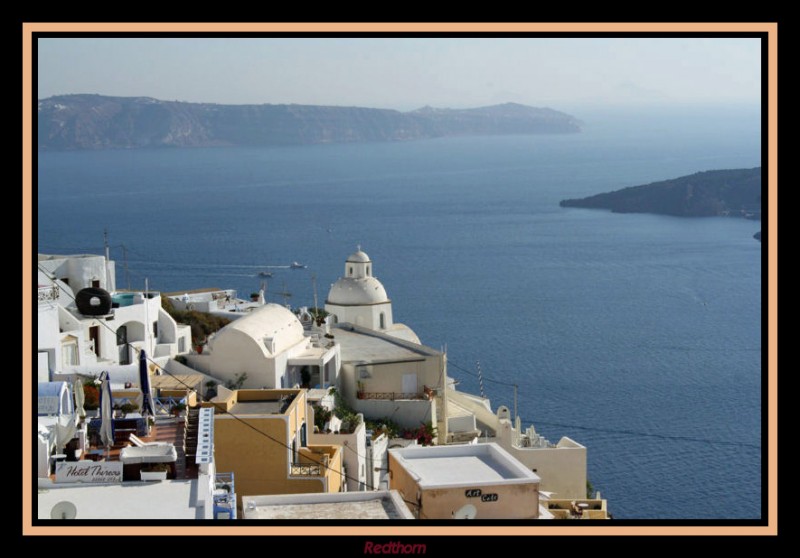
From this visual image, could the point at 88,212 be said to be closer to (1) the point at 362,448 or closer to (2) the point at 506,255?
(2) the point at 506,255

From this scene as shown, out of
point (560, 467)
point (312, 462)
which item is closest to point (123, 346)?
point (560, 467)

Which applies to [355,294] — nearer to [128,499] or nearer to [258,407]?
[258,407]

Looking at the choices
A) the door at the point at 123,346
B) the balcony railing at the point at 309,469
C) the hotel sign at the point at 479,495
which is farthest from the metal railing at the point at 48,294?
the hotel sign at the point at 479,495

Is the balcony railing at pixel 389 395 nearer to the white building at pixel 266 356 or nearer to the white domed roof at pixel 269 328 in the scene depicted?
the white building at pixel 266 356

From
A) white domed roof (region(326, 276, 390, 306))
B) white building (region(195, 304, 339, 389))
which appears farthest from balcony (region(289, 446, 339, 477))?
white domed roof (region(326, 276, 390, 306))

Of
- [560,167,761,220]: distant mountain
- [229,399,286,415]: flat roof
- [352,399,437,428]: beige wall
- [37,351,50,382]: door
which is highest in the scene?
[560,167,761,220]: distant mountain

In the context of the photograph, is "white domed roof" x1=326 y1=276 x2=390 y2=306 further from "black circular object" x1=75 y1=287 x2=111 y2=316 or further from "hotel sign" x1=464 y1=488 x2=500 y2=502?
"hotel sign" x1=464 y1=488 x2=500 y2=502
